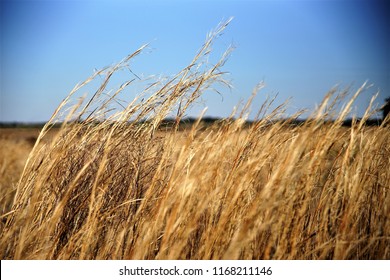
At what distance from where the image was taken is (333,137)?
1.83m

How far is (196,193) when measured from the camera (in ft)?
5.66

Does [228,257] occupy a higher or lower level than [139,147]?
lower

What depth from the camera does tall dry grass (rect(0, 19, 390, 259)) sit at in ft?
5.31

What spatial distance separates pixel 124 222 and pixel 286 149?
2.99 feet

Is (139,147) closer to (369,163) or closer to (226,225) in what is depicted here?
(226,225)

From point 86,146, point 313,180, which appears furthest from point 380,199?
point 86,146

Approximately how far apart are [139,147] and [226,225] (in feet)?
2.44

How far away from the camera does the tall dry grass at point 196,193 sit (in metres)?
1.62

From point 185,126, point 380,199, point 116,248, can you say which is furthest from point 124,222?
point 380,199

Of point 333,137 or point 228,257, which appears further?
point 333,137
